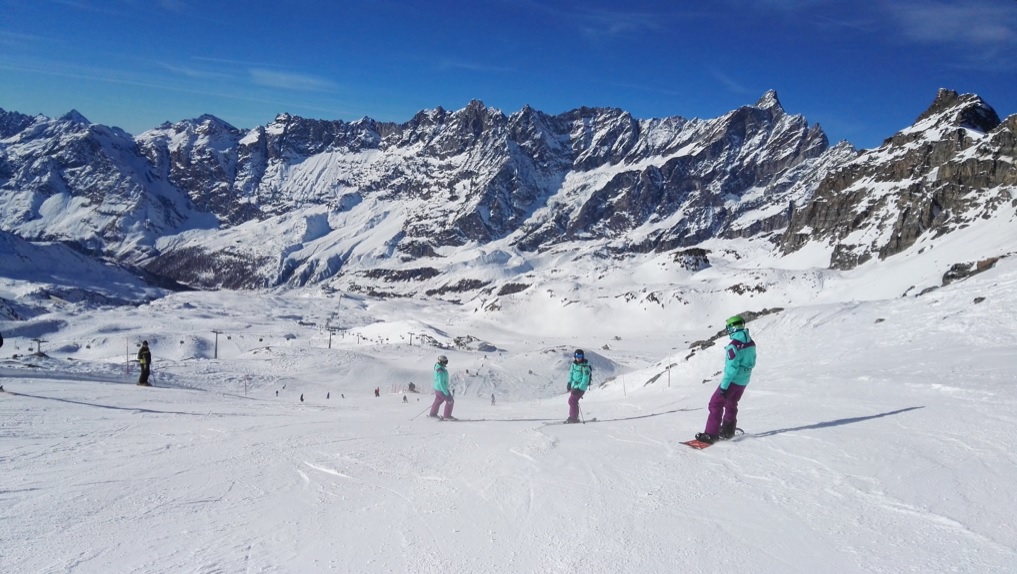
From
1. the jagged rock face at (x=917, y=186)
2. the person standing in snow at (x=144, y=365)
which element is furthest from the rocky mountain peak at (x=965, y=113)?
the person standing in snow at (x=144, y=365)

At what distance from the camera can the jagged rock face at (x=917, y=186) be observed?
290 feet

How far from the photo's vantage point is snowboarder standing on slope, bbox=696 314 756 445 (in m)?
9.30

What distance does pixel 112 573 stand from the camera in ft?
15.3

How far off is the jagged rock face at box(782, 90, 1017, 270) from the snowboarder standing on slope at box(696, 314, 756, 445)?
300ft

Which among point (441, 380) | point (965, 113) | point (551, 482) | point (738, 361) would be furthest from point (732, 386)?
point (965, 113)

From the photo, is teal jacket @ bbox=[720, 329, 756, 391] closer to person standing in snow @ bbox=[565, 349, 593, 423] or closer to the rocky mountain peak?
person standing in snow @ bbox=[565, 349, 593, 423]

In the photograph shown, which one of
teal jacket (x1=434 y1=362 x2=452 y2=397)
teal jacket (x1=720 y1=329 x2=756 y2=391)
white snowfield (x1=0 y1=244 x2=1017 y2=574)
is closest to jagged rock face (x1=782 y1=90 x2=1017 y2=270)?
white snowfield (x1=0 y1=244 x2=1017 y2=574)

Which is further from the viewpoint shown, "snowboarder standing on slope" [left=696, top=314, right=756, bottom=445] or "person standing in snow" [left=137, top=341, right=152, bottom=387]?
"person standing in snow" [left=137, top=341, right=152, bottom=387]

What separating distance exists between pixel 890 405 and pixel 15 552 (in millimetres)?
12301

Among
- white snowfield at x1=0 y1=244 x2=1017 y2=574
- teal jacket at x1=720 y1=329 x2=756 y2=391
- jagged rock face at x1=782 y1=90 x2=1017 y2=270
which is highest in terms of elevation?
jagged rock face at x1=782 y1=90 x2=1017 y2=270

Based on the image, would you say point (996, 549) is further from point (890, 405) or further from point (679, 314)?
point (679, 314)

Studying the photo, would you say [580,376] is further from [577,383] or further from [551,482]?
[551,482]

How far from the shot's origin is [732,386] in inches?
373

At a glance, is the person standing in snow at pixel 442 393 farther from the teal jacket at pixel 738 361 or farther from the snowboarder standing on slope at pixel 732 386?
the teal jacket at pixel 738 361
